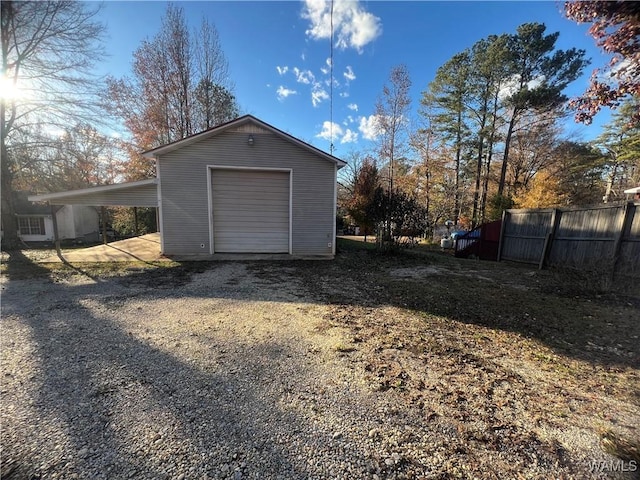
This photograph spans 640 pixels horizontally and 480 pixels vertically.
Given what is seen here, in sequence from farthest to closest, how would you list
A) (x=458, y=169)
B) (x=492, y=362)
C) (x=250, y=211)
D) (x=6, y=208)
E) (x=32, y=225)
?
(x=458, y=169)
(x=32, y=225)
(x=6, y=208)
(x=250, y=211)
(x=492, y=362)

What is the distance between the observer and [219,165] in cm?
880

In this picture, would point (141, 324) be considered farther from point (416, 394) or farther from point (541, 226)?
point (541, 226)

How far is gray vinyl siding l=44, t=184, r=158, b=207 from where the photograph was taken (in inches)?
333

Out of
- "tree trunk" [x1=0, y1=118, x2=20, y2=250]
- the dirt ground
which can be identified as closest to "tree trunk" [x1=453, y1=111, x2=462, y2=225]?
the dirt ground

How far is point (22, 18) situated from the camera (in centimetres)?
1021

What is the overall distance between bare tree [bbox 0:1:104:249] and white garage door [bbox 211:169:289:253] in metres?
8.34

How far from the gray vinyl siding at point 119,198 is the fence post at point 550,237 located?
511 inches

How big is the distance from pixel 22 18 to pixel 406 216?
55.6 ft

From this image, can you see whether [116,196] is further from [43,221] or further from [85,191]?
[43,221]

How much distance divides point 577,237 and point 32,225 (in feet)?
110

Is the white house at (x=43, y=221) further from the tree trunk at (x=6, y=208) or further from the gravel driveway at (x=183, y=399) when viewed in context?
the gravel driveway at (x=183, y=399)

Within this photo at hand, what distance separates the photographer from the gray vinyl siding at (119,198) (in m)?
8.45

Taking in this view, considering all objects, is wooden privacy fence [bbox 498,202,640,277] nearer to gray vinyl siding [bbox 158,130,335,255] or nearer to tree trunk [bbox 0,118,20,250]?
gray vinyl siding [bbox 158,130,335,255]

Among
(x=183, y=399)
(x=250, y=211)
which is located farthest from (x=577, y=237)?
(x=183, y=399)
